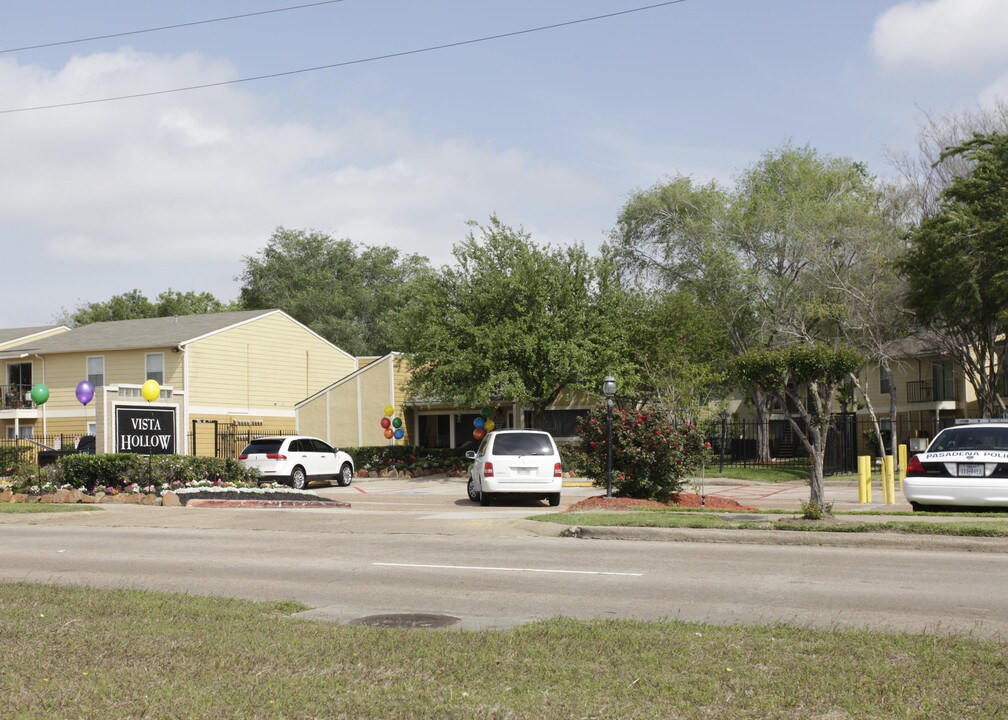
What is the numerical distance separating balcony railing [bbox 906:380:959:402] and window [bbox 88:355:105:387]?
38.9 m

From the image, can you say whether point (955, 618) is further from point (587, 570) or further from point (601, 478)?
point (601, 478)

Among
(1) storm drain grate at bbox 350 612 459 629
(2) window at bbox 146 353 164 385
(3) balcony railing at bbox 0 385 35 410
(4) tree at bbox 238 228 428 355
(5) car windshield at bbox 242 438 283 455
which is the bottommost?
(1) storm drain grate at bbox 350 612 459 629

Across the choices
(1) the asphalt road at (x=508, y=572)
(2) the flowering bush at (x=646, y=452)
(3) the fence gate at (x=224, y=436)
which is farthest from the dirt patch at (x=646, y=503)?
(3) the fence gate at (x=224, y=436)

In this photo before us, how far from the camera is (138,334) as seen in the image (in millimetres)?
48094

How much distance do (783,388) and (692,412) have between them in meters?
15.4

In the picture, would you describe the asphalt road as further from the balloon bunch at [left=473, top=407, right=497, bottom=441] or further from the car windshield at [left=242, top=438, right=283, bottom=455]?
the balloon bunch at [left=473, top=407, right=497, bottom=441]

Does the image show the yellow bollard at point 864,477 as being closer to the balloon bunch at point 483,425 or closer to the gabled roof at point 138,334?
the balloon bunch at point 483,425

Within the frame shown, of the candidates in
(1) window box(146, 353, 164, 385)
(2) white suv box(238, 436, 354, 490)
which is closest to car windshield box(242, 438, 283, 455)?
(2) white suv box(238, 436, 354, 490)

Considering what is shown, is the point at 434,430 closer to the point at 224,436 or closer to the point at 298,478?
the point at 224,436

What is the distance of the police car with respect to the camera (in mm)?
16219

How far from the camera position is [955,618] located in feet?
28.3

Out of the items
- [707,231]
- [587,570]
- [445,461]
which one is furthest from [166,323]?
[587,570]

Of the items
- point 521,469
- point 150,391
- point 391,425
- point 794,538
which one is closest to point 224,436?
point 391,425

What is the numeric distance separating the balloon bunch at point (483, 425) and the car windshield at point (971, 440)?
77.1 feet
